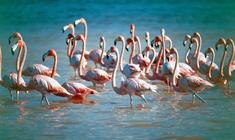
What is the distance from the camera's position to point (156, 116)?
30.3ft

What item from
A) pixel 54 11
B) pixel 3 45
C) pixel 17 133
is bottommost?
pixel 17 133

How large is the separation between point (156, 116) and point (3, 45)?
8886mm

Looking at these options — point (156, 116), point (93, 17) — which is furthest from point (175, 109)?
point (93, 17)

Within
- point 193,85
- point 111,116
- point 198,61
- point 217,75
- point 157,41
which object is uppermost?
point 157,41

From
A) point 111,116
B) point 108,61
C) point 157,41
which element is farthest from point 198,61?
point 111,116

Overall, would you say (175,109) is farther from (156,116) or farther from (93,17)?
(93,17)

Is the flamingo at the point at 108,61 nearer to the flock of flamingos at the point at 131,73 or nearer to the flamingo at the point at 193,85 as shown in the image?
the flock of flamingos at the point at 131,73

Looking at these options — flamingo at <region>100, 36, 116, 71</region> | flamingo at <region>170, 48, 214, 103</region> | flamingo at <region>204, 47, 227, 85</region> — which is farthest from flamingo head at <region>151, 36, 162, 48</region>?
flamingo at <region>170, 48, 214, 103</region>

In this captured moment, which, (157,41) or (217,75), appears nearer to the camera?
(217,75)

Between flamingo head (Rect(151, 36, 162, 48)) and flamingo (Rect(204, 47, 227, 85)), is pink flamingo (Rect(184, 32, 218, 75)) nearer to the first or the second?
flamingo (Rect(204, 47, 227, 85))

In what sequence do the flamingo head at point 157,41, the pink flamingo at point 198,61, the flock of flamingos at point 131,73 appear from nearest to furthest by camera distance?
the flock of flamingos at point 131,73 < the pink flamingo at point 198,61 < the flamingo head at point 157,41

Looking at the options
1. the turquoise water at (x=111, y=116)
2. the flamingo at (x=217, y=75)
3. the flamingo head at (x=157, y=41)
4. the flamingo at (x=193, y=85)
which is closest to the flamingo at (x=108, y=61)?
the turquoise water at (x=111, y=116)

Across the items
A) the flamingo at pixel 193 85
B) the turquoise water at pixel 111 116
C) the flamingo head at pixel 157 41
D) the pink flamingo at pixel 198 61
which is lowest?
the turquoise water at pixel 111 116

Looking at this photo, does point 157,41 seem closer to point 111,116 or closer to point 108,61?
point 108,61
